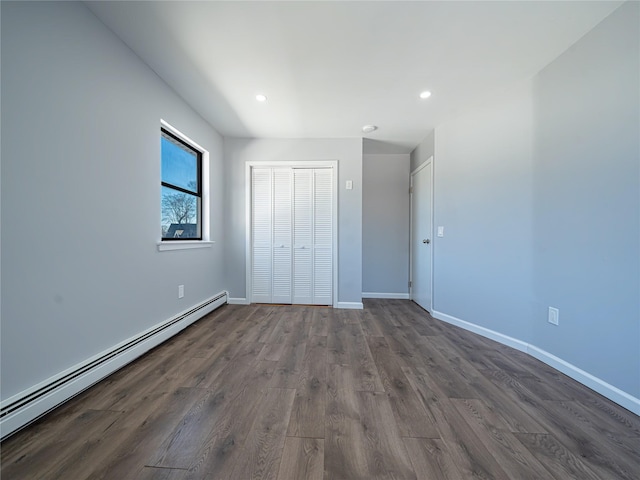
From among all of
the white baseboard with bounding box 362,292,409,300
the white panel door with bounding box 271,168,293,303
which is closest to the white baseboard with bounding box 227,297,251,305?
the white panel door with bounding box 271,168,293,303

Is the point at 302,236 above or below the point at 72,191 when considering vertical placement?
below

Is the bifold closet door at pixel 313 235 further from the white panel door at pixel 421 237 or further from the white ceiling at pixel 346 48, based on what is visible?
the white panel door at pixel 421 237

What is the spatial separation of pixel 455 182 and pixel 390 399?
2.33 meters

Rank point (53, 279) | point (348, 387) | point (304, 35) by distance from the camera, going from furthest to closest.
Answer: point (304, 35) < point (348, 387) < point (53, 279)

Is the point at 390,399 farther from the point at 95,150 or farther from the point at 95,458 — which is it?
the point at 95,150

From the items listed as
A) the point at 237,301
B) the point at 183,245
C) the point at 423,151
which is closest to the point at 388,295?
the point at 423,151

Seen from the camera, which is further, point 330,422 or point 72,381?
point 72,381

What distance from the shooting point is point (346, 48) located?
1.71m

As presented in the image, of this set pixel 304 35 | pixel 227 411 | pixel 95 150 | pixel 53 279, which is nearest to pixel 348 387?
pixel 227 411

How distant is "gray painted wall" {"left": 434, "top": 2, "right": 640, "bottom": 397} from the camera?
139cm

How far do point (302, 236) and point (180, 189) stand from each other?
1.58 metres

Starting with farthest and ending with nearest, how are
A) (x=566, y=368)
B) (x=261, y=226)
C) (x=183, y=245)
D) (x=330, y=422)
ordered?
(x=261, y=226), (x=183, y=245), (x=566, y=368), (x=330, y=422)

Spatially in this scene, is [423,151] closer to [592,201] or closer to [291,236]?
[592,201]

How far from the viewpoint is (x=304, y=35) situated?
160 cm
